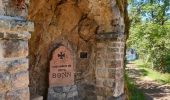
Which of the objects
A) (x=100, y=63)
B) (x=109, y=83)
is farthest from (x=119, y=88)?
(x=100, y=63)

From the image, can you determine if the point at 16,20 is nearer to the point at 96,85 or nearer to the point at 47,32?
the point at 47,32

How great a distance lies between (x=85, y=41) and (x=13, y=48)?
4128mm

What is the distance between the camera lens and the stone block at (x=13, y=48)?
9.63 feet

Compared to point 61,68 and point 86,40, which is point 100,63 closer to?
point 86,40

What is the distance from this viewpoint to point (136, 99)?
11031mm

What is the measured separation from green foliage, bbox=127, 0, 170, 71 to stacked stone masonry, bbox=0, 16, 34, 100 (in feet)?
49.8

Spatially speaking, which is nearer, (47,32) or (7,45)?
(7,45)

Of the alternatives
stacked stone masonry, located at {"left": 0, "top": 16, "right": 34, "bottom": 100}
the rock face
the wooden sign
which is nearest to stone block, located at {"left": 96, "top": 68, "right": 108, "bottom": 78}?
the rock face

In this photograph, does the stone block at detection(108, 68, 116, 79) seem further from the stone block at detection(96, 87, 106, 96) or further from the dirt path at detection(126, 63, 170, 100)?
the dirt path at detection(126, 63, 170, 100)

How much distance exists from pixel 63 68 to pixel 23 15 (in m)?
3.35

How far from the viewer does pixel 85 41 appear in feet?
23.3

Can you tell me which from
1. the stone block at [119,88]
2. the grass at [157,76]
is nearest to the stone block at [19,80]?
the stone block at [119,88]

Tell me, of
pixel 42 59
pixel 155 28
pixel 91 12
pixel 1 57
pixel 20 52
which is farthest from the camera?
pixel 155 28

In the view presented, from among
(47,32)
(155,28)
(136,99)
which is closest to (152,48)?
(155,28)
